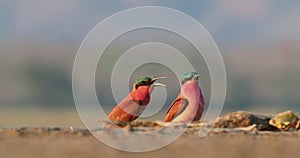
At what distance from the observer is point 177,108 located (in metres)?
13.2

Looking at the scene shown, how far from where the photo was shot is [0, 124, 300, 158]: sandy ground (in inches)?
416

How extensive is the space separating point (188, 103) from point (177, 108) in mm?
200

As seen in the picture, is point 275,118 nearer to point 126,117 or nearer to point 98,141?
point 126,117

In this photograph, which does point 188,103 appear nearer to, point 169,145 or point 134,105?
point 134,105

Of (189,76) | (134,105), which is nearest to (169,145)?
(134,105)

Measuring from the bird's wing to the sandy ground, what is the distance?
0.35m

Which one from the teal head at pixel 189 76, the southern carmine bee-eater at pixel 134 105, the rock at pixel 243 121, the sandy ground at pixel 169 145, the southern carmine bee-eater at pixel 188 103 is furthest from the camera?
the rock at pixel 243 121

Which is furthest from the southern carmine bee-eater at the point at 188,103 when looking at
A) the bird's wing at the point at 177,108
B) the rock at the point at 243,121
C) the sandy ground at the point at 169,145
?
the rock at the point at 243,121

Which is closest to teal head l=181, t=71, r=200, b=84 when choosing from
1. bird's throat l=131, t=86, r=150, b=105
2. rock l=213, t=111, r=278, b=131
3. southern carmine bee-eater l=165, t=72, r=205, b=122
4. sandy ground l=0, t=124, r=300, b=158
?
southern carmine bee-eater l=165, t=72, r=205, b=122

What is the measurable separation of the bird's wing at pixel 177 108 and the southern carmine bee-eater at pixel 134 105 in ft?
1.05

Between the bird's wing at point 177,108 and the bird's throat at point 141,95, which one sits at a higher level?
the bird's throat at point 141,95

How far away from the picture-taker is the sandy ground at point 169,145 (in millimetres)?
10570

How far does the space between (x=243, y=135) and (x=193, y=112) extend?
0.91 meters

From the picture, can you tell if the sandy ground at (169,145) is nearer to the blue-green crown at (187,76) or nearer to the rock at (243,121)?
the rock at (243,121)
